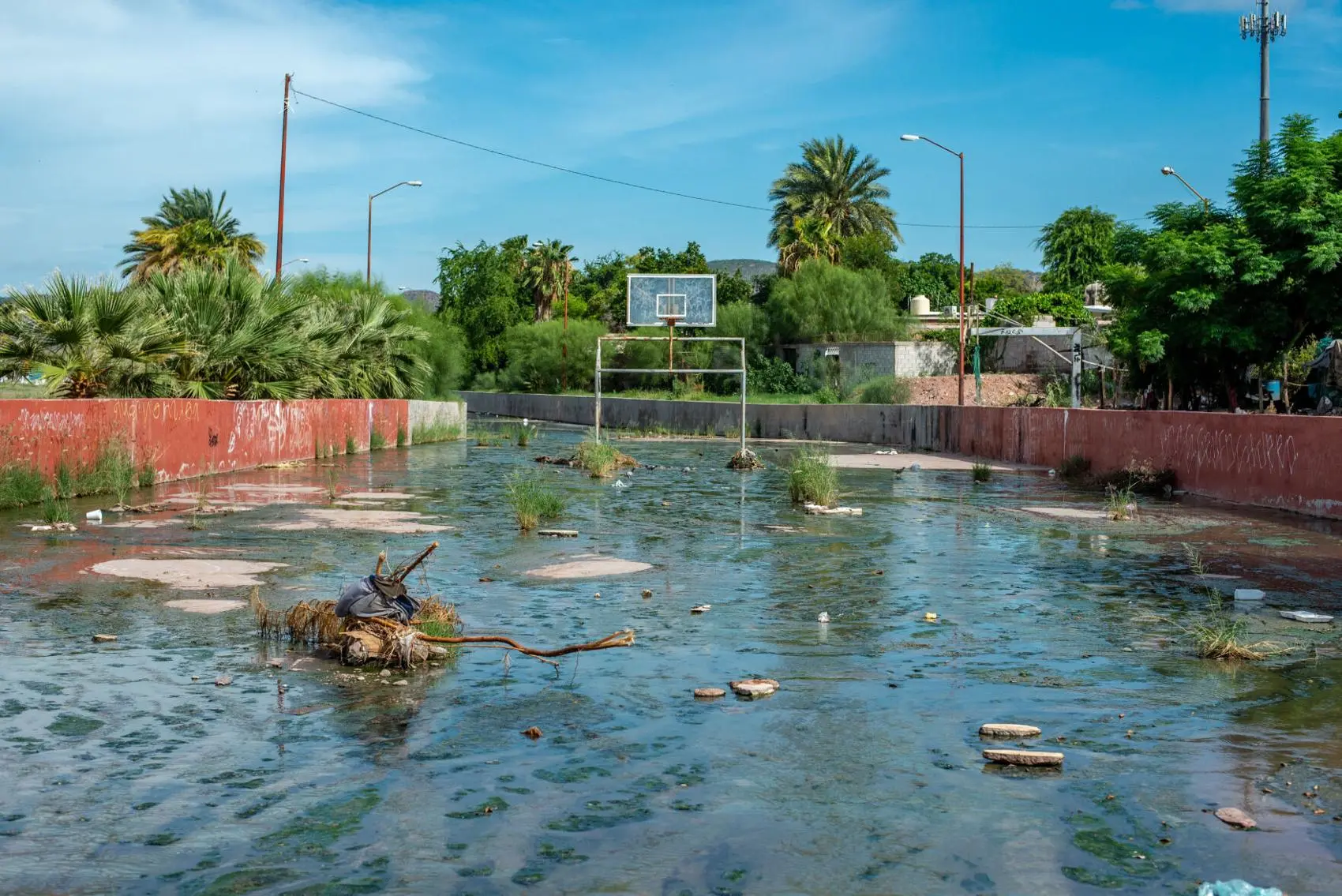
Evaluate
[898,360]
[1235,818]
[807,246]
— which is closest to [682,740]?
[1235,818]

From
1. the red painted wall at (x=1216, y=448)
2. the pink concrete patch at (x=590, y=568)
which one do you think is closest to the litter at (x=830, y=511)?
the pink concrete patch at (x=590, y=568)

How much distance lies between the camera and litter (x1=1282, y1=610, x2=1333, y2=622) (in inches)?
397

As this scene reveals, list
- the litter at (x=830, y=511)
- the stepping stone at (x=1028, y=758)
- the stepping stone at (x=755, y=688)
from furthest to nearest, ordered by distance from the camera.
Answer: the litter at (x=830, y=511) < the stepping stone at (x=755, y=688) < the stepping stone at (x=1028, y=758)

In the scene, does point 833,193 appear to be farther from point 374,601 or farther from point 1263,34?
point 374,601

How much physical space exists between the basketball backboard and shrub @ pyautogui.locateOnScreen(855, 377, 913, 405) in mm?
11922

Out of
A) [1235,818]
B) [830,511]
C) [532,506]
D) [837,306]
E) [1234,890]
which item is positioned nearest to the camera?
[1234,890]

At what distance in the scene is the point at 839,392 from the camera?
57781mm

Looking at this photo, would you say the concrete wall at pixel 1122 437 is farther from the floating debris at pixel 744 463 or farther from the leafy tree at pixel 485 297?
the leafy tree at pixel 485 297

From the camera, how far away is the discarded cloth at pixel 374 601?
8367 millimetres

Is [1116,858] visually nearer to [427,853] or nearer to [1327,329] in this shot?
[427,853]

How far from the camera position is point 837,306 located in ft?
217

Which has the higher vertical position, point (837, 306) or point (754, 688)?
point (837, 306)

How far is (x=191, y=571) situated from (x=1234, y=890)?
32.0 ft

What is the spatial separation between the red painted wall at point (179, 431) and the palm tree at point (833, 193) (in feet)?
170
